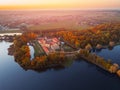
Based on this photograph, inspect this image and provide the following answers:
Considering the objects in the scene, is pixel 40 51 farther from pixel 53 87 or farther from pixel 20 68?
pixel 53 87

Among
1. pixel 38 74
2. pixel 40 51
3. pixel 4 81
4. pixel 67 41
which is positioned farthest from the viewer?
pixel 67 41

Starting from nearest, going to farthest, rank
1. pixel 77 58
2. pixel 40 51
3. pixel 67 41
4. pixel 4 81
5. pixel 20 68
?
pixel 4 81, pixel 20 68, pixel 77 58, pixel 40 51, pixel 67 41

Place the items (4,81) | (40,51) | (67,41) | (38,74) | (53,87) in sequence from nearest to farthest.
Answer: (53,87) → (4,81) → (38,74) → (40,51) → (67,41)

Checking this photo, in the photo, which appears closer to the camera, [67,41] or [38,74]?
[38,74]

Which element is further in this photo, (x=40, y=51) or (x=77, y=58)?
(x=40, y=51)

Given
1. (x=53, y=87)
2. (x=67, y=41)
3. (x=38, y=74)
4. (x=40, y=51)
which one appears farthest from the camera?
(x=67, y=41)

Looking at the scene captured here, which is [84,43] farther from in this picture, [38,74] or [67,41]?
[38,74]

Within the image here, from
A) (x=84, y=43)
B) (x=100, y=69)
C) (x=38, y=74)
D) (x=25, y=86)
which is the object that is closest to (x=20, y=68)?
(x=38, y=74)

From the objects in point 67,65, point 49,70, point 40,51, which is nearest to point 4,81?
point 49,70
